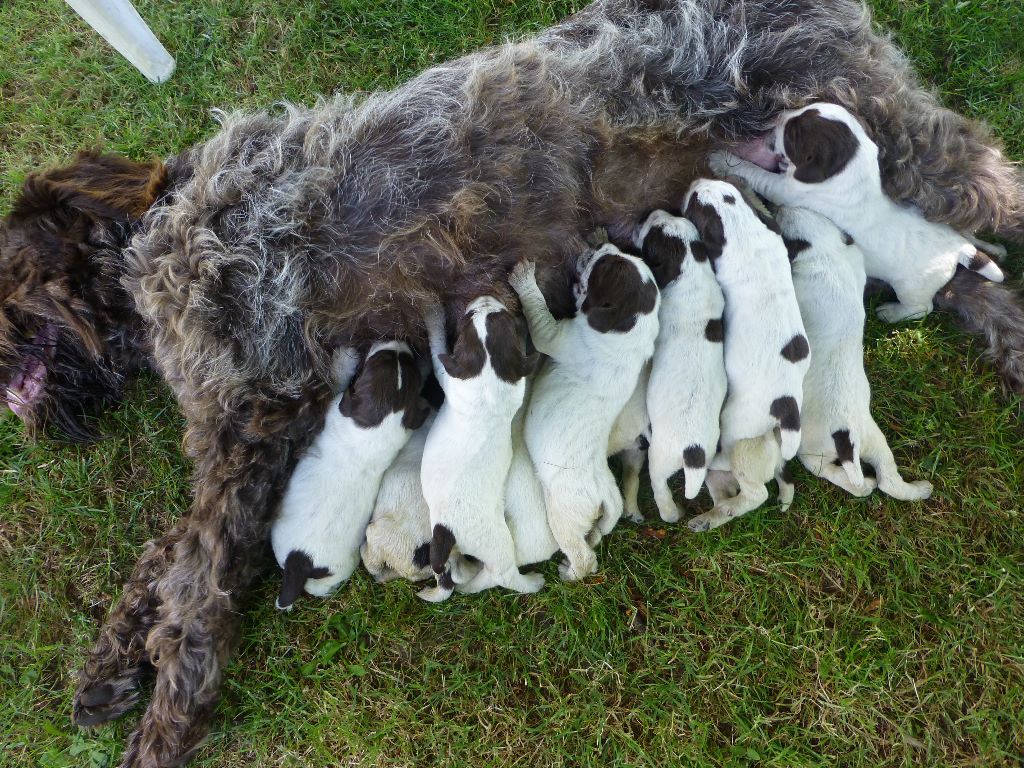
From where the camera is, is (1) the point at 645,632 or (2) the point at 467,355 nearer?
(2) the point at 467,355

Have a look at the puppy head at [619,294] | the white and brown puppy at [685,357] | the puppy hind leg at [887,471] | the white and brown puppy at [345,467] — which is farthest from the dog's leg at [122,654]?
the puppy hind leg at [887,471]

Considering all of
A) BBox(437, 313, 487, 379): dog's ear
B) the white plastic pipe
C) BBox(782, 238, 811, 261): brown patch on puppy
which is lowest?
BBox(782, 238, 811, 261): brown patch on puppy

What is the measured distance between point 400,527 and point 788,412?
1.57 m

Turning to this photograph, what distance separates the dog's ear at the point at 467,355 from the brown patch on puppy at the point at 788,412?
3.77 feet

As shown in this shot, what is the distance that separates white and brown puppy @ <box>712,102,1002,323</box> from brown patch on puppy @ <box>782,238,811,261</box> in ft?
0.51

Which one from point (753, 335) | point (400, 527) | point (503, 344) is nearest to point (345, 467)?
point (400, 527)

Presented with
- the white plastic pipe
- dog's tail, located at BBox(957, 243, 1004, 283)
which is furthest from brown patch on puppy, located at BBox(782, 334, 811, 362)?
the white plastic pipe

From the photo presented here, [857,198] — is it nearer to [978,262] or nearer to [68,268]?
[978,262]

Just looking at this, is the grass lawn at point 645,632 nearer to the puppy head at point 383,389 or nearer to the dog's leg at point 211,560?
the dog's leg at point 211,560

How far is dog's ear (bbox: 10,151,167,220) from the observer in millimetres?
2822

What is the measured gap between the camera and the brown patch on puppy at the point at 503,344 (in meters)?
2.71

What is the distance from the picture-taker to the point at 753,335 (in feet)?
9.48

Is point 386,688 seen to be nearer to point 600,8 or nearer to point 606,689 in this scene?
point 606,689

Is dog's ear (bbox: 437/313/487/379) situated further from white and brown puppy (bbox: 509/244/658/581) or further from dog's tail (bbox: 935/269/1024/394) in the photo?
dog's tail (bbox: 935/269/1024/394)
